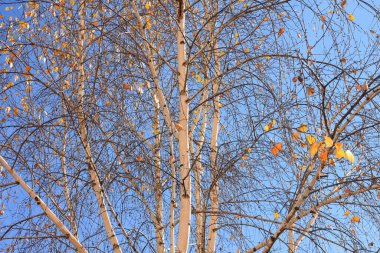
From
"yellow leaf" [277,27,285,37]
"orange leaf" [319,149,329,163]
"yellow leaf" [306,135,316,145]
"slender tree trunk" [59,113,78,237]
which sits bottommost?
"orange leaf" [319,149,329,163]

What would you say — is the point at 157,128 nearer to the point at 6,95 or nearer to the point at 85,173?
the point at 85,173

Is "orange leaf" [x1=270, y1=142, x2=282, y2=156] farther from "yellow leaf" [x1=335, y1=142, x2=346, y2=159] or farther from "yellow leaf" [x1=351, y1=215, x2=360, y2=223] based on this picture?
"yellow leaf" [x1=351, y1=215, x2=360, y2=223]

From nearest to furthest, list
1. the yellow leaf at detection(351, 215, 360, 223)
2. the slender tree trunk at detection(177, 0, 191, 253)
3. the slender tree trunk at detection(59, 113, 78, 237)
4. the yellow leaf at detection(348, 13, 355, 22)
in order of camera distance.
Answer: the slender tree trunk at detection(177, 0, 191, 253), the yellow leaf at detection(348, 13, 355, 22), the slender tree trunk at detection(59, 113, 78, 237), the yellow leaf at detection(351, 215, 360, 223)

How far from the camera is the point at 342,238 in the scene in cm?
274

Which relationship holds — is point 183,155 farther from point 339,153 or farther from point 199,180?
point 339,153

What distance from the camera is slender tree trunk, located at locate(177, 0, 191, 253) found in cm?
286

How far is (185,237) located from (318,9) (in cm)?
164

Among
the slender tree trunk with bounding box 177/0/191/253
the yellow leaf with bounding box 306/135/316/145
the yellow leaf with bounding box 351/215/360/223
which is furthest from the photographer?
the yellow leaf with bounding box 351/215/360/223

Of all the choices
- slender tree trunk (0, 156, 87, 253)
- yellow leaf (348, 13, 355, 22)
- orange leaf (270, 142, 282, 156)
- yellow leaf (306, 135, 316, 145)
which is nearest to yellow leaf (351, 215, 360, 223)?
orange leaf (270, 142, 282, 156)

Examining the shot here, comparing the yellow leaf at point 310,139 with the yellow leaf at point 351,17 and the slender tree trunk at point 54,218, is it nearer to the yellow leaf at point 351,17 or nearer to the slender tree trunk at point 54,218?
the yellow leaf at point 351,17

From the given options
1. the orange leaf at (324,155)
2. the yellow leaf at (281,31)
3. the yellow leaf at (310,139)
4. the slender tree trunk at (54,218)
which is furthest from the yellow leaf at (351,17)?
the slender tree trunk at (54,218)

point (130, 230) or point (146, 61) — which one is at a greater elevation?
point (146, 61)

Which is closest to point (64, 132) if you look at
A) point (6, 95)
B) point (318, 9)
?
point (6, 95)

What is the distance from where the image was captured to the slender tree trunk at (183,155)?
2.86 meters
